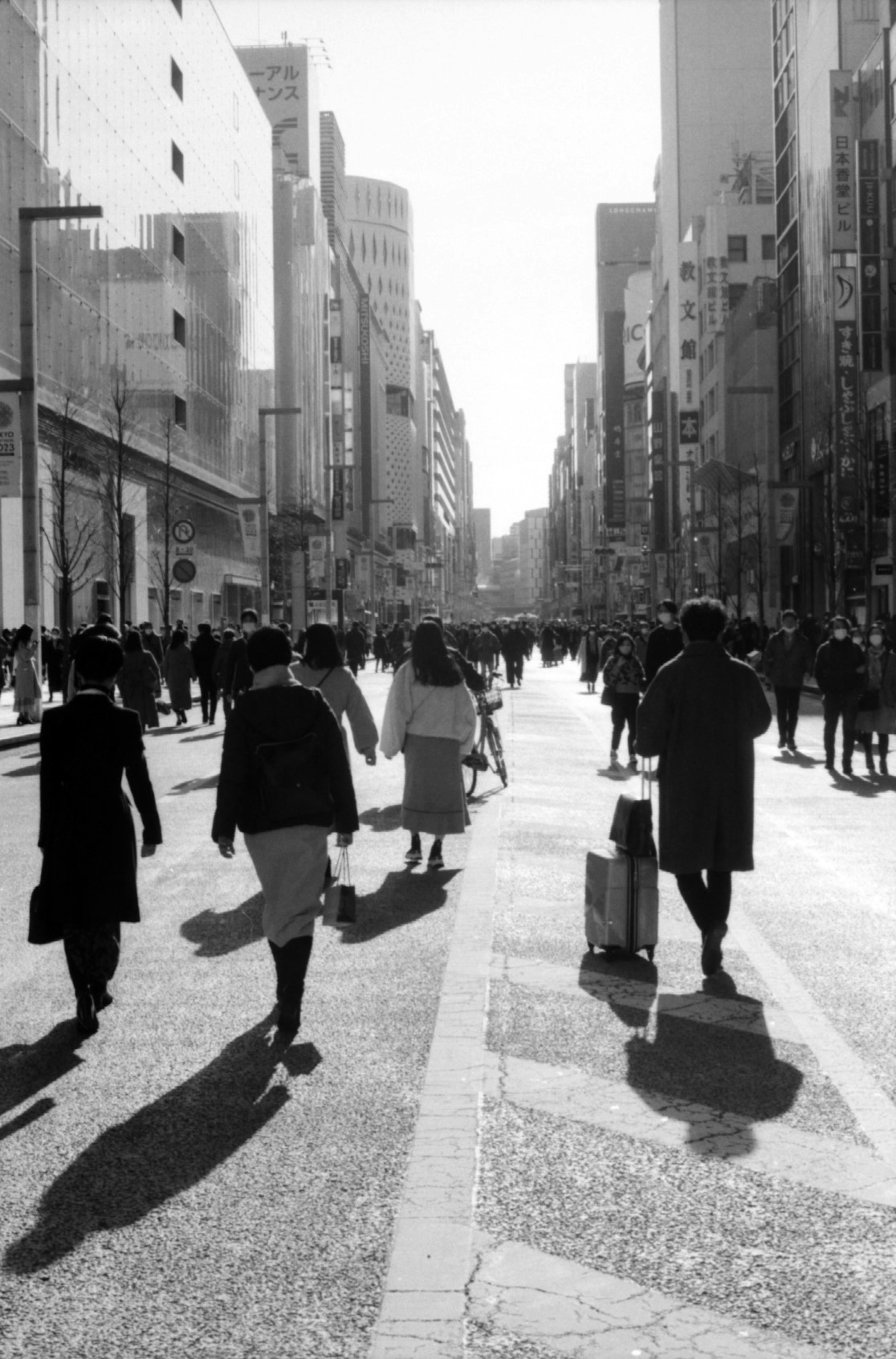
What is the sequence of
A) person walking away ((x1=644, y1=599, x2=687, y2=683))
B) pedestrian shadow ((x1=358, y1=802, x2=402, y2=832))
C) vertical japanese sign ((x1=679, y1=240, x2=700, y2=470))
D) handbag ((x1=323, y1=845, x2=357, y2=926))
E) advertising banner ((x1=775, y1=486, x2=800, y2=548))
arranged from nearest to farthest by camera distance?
handbag ((x1=323, y1=845, x2=357, y2=926)), pedestrian shadow ((x1=358, y1=802, x2=402, y2=832)), person walking away ((x1=644, y1=599, x2=687, y2=683)), advertising banner ((x1=775, y1=486, x2=800, y2=548)), vertical japanese sign ((x1=679, y1=240, x2=700, y2=470))

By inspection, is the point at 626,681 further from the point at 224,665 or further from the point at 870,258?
the point at 870,258

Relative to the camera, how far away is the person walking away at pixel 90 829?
6.30m

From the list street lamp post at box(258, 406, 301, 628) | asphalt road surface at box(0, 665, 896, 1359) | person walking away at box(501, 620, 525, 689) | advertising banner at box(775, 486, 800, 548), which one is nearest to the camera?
asphalt road surface at box(0, 665, 896, 1359)

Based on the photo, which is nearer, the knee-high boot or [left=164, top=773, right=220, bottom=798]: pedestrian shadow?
the knee-high boot

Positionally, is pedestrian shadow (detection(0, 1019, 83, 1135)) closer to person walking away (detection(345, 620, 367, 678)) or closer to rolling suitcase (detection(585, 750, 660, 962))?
rolling suitcase (detection(585, 750, 660, 962))

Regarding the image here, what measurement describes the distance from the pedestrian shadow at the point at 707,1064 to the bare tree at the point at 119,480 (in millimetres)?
32142

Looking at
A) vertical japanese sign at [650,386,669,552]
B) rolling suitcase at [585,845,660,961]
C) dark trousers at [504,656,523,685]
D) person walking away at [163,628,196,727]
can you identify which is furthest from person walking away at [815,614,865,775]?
vertical japanese sign at [650,386,669,552]

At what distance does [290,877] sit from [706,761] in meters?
2.08

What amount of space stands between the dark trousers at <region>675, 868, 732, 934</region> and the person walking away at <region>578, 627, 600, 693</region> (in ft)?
114

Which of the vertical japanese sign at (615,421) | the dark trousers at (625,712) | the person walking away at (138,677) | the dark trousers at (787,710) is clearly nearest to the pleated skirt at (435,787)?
the dark trousers at (625,712)

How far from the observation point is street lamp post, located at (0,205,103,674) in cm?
2691

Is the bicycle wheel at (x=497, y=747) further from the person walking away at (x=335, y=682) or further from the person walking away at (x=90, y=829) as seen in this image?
the person walking away at (x=90, y=829)

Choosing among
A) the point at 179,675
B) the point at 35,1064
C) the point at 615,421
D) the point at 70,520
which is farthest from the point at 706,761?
the point at 615,421

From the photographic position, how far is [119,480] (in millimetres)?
39344
